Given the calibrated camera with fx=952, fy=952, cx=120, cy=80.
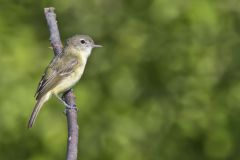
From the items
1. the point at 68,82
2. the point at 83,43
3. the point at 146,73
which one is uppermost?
the point at 83,43

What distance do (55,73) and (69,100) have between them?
758 millimetres

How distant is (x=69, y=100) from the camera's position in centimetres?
856

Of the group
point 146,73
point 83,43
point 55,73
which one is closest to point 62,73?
point 55,73

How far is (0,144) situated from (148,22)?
6.85 ft

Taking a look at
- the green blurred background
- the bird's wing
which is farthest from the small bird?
the green blurred background

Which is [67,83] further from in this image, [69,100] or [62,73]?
[69,100]

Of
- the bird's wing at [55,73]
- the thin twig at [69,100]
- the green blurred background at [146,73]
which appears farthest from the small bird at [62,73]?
the green blurred background at [146,73]

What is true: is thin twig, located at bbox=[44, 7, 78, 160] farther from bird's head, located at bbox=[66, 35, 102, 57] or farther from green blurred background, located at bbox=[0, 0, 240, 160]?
green blurred background, located at bbox=[0, 0, 240, 160]

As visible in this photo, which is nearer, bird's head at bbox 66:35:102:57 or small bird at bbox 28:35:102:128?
small bird at bbox 28:35:102:128

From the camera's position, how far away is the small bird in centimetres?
902

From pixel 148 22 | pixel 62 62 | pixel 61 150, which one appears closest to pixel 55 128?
pixel 61 150

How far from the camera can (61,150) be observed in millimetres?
9992

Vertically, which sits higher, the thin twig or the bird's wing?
the thin twig

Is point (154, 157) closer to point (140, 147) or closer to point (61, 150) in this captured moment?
point (140, 147)
